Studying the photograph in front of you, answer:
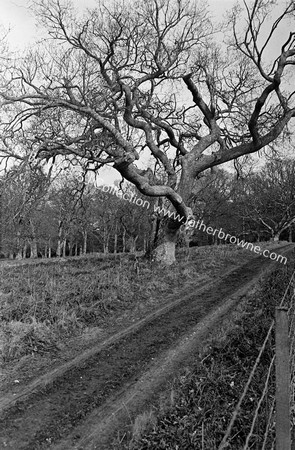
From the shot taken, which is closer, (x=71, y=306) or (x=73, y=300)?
(x=71, y=306)

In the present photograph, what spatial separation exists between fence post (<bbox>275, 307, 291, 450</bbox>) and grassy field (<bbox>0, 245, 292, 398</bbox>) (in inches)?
153

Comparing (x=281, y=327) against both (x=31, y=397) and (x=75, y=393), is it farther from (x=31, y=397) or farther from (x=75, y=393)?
(x=31, y=397)

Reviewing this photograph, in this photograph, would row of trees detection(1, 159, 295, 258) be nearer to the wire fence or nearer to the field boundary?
the field boundary

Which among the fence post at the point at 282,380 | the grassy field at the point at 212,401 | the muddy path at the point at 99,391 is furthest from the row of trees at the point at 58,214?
the fence post at the point at 282,380

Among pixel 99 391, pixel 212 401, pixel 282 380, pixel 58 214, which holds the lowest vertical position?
pixel 99 391

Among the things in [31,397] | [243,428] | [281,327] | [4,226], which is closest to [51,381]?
[31,397]

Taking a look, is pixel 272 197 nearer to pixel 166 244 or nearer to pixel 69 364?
pixel 166 244

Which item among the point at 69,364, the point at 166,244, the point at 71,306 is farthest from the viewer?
the point at 166,244

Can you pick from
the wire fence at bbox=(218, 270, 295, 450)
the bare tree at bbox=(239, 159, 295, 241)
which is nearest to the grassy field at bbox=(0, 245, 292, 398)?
the wire fence at bbox=(218, 270, 295, 450)

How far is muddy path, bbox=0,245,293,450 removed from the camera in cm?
369

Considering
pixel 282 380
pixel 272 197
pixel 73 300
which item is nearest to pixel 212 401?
pixel 282 380

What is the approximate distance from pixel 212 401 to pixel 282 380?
198 cm

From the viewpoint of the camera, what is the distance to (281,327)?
233cm

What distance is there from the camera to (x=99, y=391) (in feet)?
15.0
